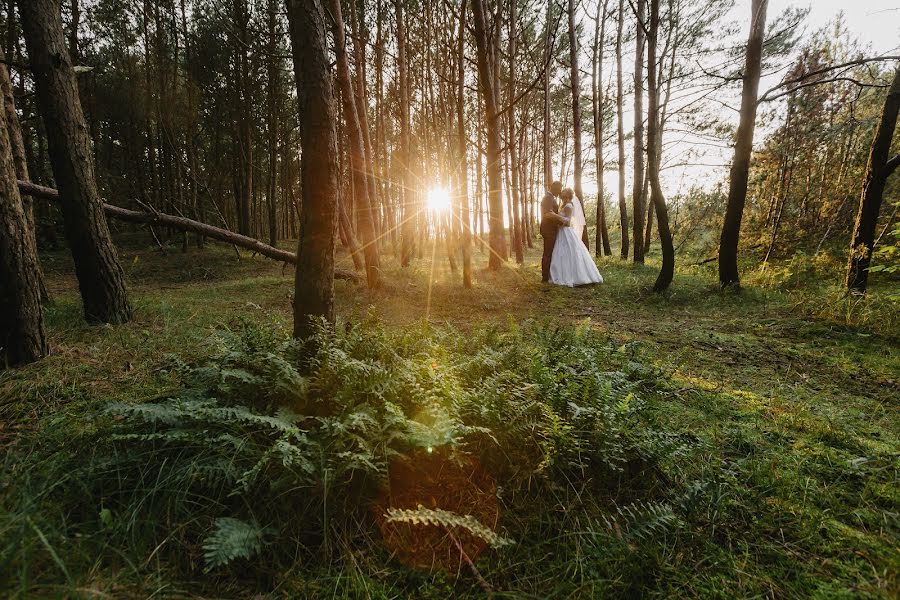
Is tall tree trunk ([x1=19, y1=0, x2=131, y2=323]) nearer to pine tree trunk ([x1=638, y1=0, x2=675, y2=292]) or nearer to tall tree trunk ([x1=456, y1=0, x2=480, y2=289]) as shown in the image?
tall tree trunk ([x1=456, y1=0, x2=480, y2=289])

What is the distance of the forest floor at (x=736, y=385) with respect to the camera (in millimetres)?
1709

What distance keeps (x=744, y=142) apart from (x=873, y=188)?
2465mm

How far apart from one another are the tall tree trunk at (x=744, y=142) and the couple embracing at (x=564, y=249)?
9.39 ft

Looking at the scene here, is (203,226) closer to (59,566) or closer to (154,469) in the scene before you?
(154,469)

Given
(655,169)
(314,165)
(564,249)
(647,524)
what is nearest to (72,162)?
(314,165)

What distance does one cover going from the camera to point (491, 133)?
8.47m

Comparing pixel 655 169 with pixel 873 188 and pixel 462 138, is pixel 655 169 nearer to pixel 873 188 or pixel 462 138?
pixel 873 188

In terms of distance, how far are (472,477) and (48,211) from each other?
2661cm

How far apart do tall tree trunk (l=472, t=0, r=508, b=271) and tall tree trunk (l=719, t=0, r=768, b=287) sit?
5380 mm

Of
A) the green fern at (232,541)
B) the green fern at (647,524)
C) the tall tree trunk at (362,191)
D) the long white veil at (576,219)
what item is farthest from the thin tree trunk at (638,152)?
the green fern at (232,541)

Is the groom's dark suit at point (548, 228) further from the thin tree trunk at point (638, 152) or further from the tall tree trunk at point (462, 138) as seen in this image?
the thin tree trunk at point (638, 152)

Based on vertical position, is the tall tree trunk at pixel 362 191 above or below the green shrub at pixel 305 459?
above

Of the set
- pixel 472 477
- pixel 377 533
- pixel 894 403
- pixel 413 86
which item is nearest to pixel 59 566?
pixel 377 533

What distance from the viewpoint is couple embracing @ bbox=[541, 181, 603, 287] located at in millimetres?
10195
